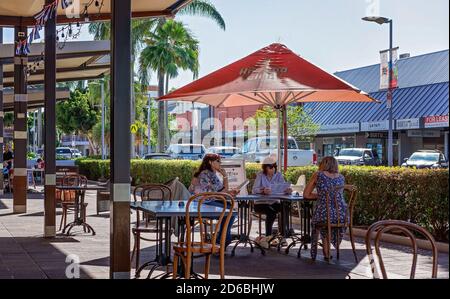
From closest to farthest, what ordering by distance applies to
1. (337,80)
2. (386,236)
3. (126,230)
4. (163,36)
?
(126,230), (337,80), (386,236), (163,36)

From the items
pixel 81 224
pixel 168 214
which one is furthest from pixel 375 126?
pixel 168 214

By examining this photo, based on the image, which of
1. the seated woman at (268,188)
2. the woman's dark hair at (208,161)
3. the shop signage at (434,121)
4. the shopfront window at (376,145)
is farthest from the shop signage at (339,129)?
the woman's dark hair at (208,161)

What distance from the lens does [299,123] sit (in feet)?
134

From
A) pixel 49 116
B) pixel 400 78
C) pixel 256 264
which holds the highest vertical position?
pixel 400 78

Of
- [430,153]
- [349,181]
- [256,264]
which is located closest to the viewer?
[256,264]

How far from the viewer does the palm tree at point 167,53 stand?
3956cm

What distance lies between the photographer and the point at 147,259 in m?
8.80

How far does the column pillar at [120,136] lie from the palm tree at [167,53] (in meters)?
31.7

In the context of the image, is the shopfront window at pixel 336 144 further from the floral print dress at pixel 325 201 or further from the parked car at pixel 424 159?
the floral print dress at pixel 325 201

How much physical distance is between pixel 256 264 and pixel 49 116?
171 inches

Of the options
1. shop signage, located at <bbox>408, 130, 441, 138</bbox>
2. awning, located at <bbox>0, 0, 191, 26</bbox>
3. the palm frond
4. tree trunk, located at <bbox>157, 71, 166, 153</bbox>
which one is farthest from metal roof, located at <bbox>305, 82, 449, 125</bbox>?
awning, located at <bbox>0, 0, 191, 26</bbox>

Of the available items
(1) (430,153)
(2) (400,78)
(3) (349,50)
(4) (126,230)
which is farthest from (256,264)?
(2) (400,78)

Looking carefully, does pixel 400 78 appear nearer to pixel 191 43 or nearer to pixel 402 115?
pixel 402 115

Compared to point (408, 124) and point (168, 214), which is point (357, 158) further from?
point (168, 214)
